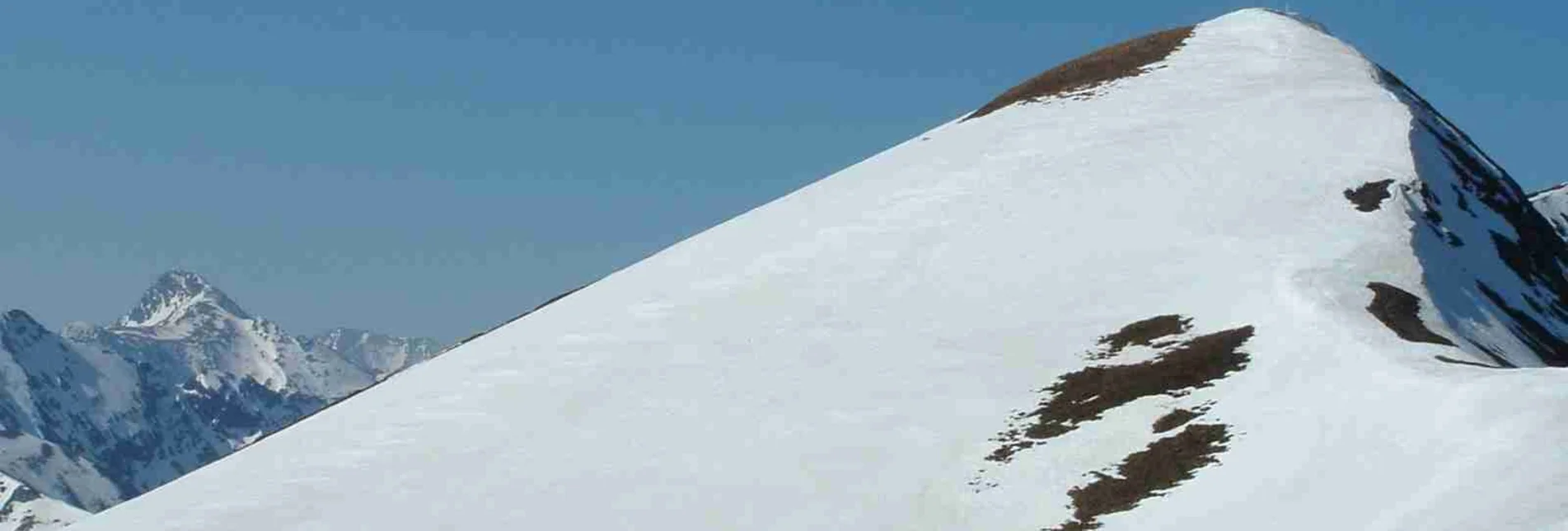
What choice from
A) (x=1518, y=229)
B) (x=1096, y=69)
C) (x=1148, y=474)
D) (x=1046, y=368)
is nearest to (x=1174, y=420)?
(x=1148, y=474)

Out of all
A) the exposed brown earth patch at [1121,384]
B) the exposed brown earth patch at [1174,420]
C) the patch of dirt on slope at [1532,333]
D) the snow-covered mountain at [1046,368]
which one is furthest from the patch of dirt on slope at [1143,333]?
the patch of dirt on slope at [1532,333]

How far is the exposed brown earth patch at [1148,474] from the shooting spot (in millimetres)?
45906

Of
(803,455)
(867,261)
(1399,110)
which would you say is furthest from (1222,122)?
(803,455)

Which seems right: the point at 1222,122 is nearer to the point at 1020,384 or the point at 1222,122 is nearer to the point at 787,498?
the point at 1020,384

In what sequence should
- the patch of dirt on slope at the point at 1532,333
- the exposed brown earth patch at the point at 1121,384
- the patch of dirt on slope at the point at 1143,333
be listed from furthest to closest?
the patch of dirt on slope at the point at 1532,333 < the patch of dirt on slope at the point at 1143,333 < the exposed brown earth patch at the point at 1121,384

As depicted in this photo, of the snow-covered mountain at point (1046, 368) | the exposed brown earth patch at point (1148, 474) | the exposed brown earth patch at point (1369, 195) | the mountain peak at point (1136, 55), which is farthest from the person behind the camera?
the mountain peak at point (1136, 55)

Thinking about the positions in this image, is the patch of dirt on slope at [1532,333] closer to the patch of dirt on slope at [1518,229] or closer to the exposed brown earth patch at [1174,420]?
the patch of dirt on slope at [1518,229]

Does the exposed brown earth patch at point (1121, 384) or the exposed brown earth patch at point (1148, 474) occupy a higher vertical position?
the exposed brown earth patch at point (1121, 384)

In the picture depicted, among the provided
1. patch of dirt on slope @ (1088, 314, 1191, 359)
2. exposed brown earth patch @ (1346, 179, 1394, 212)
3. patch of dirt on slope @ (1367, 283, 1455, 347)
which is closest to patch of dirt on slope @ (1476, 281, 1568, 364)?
patch of dirt on slope @ (1367, 283, 1455, 347)

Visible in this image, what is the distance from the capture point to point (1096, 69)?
107750mm

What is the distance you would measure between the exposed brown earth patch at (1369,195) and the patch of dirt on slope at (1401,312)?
37.1 feet

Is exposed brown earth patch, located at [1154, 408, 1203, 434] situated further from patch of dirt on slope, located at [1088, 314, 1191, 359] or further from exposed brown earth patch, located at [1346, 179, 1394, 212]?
exposed brown earth patch, located at [1346, 179, 1394, 212]

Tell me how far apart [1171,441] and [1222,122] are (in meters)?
42.6

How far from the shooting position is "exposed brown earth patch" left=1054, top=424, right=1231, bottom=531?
45906 mm
